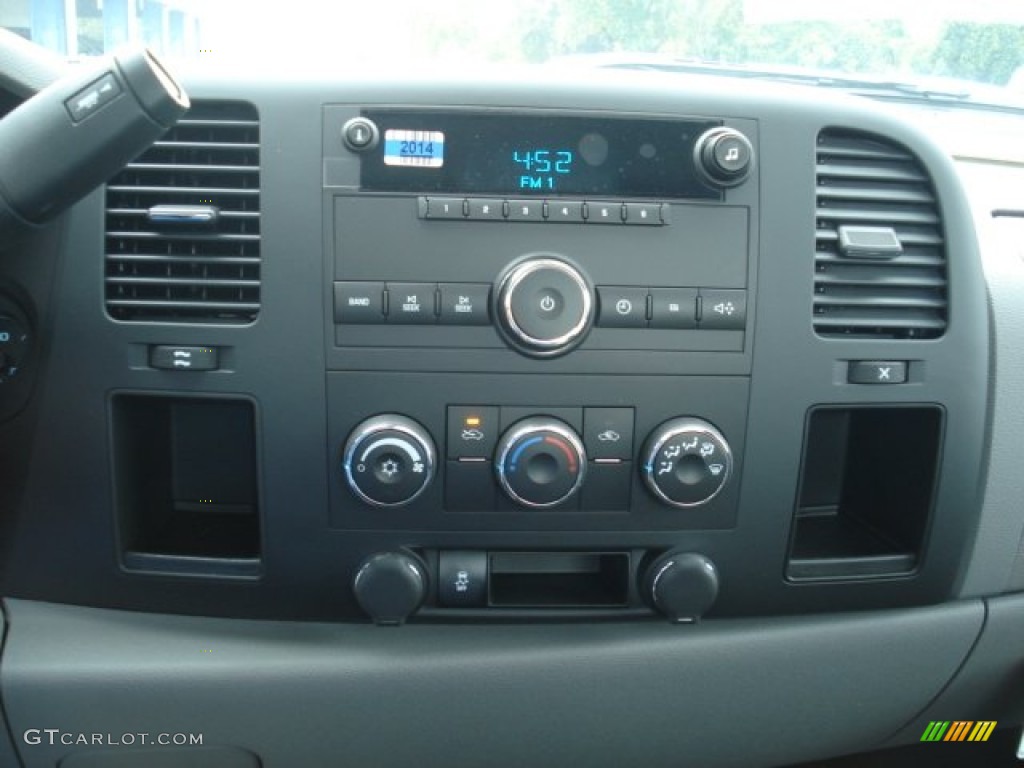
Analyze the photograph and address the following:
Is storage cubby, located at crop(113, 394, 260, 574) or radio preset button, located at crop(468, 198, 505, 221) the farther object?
storage cubby, located at crop(113, 394, 260, 574)

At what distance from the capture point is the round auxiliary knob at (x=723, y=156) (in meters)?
1.11

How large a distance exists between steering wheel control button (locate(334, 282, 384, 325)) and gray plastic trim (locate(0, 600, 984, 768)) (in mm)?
400

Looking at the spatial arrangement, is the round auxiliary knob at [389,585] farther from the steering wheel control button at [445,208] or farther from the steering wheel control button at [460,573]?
the steering wheel control button at [445,208]

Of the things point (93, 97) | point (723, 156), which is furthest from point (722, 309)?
point (93, 97)

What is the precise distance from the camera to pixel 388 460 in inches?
44.3

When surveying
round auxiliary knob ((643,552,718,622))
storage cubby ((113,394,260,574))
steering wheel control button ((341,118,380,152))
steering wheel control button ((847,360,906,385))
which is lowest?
round auxiliary knob ((643,552,718,622))

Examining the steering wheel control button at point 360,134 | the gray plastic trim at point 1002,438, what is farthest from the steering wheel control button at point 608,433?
the gray plastic trim at point 1002,438

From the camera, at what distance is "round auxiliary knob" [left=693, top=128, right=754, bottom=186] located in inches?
43.8

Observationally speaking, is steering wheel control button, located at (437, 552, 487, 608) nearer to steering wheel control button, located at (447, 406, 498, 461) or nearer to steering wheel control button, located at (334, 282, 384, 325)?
steering wheel control button, located at (447, 406, 498, 461)

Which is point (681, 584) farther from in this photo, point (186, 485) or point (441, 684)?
point (186, 485)

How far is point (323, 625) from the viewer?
123cm

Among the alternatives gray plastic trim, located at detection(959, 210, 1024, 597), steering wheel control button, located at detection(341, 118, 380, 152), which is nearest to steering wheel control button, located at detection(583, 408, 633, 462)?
steering wheel control button, located at detection(341, 118, 380, 152)

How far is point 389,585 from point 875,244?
71 centimetres

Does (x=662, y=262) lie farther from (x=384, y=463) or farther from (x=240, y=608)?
(x=240, y=608)
